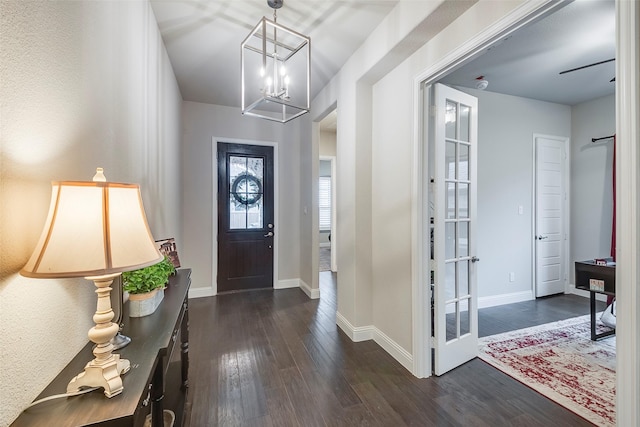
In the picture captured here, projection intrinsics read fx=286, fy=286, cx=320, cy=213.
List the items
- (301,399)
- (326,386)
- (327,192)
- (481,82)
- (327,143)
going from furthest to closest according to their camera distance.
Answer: (327,192), (327,143), (481,82), (326,386), (301,399)

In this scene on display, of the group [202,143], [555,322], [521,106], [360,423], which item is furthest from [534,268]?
[202,143]

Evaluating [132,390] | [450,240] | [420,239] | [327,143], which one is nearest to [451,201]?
[450,240]

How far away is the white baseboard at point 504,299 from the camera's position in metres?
3.81

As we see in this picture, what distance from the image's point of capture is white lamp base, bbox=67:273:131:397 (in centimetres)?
84

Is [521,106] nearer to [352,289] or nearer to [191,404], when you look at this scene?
[352,289]

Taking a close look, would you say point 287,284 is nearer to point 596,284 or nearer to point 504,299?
point 504,299

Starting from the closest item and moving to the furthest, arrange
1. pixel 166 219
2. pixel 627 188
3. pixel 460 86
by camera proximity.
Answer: pixel 627 188, pixel 166 219, pixel 460 86

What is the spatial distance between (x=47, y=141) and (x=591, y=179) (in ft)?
19.3

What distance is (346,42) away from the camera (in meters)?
2.65

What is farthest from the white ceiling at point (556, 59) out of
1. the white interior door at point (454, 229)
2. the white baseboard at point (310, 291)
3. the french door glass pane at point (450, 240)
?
the white baseboard at point (310, 291)

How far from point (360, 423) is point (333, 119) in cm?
463

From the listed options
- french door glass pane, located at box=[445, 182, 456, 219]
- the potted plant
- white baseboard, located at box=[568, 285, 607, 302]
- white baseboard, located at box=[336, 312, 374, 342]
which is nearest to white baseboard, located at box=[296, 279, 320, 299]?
white baseboard, located at box=[336, 312, 374, 342]

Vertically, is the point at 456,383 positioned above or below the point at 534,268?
below

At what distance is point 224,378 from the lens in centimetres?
222
